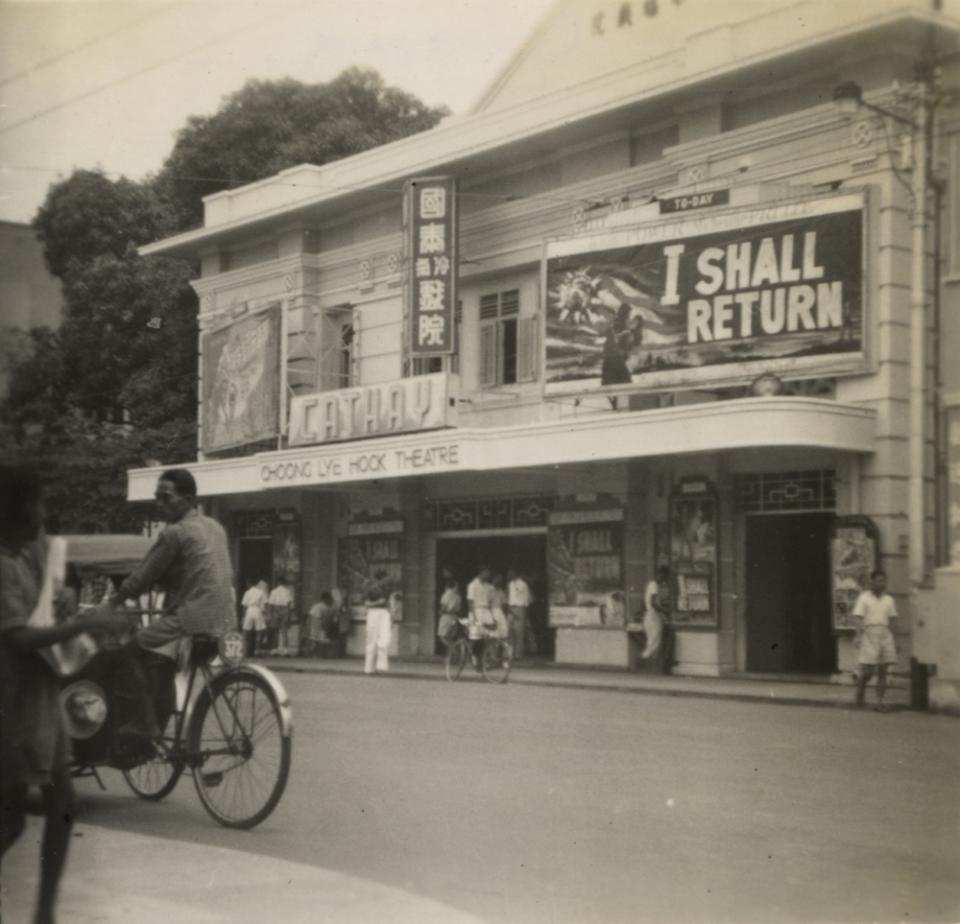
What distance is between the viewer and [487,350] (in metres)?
26.2

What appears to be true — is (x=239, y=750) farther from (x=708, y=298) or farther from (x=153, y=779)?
(x=708, y=298)

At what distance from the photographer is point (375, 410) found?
25938 millimetres

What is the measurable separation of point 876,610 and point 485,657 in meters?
5.93

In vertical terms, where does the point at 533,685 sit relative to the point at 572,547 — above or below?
below

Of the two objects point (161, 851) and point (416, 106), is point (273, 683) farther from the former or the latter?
point (416, 106)

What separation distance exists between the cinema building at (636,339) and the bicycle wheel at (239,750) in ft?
38.0

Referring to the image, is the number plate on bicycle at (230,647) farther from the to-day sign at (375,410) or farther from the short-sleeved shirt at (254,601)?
the short-sleeved shirt at (254,601)

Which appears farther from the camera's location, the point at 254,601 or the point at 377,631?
the point at 254,601

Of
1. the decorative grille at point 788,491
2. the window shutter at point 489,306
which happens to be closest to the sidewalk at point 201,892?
the decorative grille at point 788,491

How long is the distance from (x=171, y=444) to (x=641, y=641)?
14407mm

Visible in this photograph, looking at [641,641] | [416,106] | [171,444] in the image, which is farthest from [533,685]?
[416,106]

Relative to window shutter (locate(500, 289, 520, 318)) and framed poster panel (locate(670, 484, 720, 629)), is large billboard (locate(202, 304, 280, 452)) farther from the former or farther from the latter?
framed poster panel (locate(670, 484, 720, 629))

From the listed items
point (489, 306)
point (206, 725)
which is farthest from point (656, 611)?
point (206, 725)

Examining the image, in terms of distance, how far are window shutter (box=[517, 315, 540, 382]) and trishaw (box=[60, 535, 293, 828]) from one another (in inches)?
692
